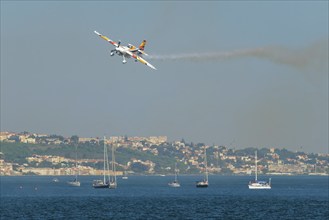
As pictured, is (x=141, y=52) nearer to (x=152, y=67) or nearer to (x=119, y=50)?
(x=119, y=50)

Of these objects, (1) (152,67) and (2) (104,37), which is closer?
(1) (152,67)

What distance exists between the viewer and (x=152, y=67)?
13862 centimetres

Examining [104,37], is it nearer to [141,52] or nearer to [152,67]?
[141,52]

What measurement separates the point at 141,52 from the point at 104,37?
8307 millimetres

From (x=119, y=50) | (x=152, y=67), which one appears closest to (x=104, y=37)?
(x=119, y=50)

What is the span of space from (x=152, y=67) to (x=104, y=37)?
22.9m

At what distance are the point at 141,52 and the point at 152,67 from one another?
54.9 feet

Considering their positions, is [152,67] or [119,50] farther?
[119,50]

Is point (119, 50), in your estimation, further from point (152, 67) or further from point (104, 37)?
point (152, 67)

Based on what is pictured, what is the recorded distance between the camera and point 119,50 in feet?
507

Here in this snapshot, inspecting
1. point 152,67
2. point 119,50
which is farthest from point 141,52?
point 152,67

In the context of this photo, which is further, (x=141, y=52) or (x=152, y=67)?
(x=141, y=52)

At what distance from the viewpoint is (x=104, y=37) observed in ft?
521

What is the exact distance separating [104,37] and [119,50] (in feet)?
18.9
